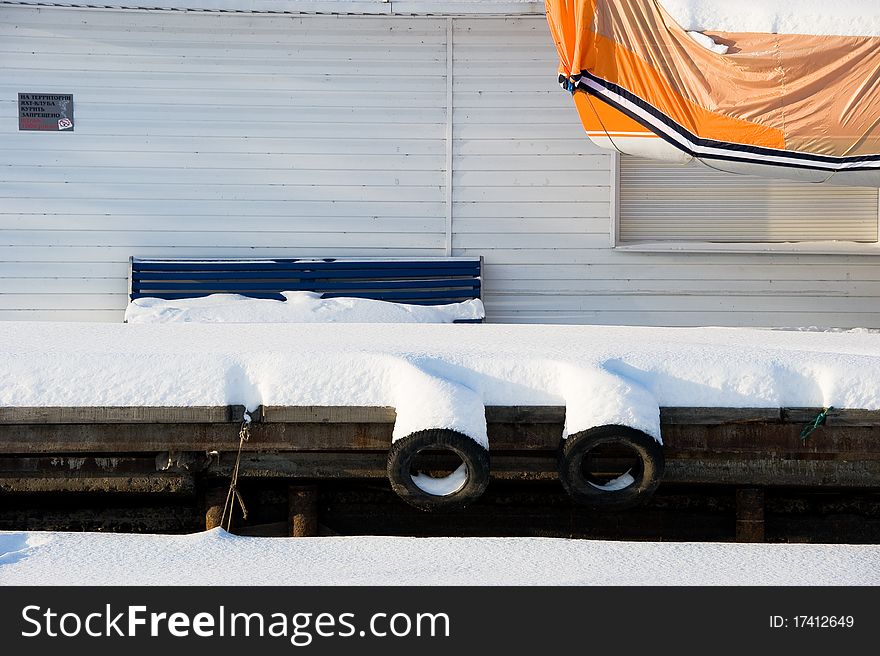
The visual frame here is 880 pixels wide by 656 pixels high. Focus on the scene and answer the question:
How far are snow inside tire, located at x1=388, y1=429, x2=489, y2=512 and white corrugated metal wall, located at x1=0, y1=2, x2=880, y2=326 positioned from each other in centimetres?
401

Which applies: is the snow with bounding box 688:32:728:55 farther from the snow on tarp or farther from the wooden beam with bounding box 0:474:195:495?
the wooden beam with bounding box 0:474:195:495

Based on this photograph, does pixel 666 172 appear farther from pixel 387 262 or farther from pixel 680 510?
pixel 680 510

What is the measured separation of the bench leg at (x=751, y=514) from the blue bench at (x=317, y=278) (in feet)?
11.6

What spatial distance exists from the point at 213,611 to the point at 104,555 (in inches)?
23.7

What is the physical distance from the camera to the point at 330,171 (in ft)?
23.7

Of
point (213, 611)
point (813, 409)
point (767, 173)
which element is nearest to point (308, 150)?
point (767, 173)

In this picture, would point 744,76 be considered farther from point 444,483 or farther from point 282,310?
point 282,310

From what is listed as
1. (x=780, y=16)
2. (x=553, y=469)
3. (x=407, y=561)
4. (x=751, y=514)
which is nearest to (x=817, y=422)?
(x=751, y=514)

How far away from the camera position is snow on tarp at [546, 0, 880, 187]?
17.3 ft

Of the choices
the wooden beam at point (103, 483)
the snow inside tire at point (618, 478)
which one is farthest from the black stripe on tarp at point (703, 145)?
the wooden beam at point (103, 483)

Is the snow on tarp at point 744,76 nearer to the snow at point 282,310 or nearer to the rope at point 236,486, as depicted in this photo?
the snow at point 282,310

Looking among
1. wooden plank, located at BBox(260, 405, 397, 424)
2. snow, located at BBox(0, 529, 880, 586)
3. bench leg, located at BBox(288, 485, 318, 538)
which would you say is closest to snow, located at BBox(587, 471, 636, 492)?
snow, located at BBox(0, 529, 880, 586)

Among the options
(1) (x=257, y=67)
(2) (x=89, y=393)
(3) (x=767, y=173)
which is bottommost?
(2) (x=89, y=393)

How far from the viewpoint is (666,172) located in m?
7.47
